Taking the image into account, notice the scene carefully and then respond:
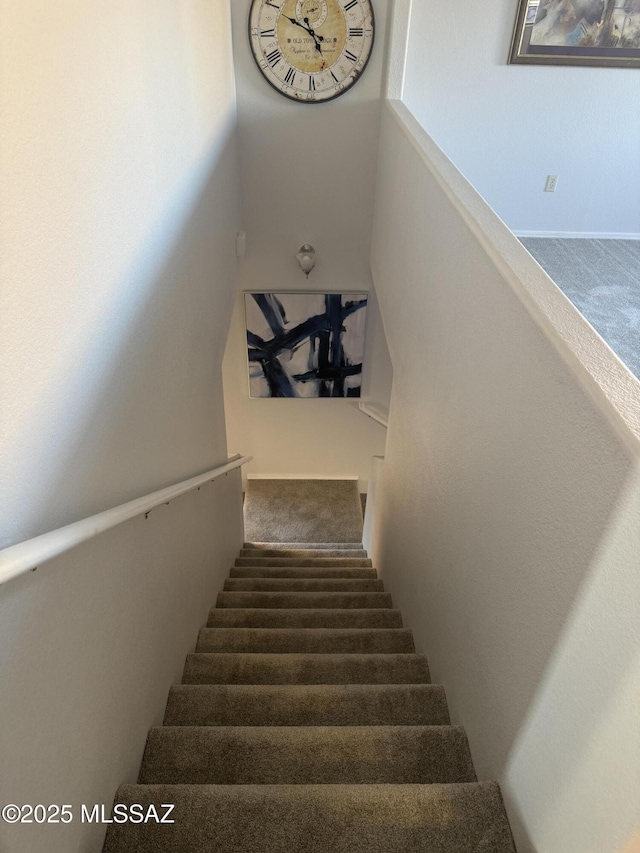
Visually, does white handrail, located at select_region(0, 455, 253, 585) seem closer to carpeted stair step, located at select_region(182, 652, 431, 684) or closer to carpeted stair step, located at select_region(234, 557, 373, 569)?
carpeted stair step, located at select_region(182, 652, 431, 684)

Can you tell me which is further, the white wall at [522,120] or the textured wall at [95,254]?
the white wall at [522,120]

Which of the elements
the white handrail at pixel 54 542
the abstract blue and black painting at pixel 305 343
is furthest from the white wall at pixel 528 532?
the abstract blue and black painting at pixel 305 343

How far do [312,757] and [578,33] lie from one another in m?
4.30

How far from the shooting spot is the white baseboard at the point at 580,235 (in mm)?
3840

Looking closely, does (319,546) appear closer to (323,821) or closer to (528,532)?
(323,821)

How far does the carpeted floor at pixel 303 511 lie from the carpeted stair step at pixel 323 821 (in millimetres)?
4154

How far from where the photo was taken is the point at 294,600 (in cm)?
293

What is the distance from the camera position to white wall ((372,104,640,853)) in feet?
2.73

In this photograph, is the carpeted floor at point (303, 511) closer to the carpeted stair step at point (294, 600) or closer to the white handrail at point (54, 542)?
the carpeted stair step at point (294, 600)

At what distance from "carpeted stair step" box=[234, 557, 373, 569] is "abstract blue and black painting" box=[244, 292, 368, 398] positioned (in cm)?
176

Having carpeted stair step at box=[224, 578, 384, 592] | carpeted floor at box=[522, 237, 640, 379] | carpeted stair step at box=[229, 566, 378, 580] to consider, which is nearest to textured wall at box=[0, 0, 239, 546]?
carpeted stair step at box=[224, 578, 384, 592]

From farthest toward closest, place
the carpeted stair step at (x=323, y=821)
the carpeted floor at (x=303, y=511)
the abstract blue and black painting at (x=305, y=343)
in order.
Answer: the carpeted floor at (x=303, y=511) < the abstract blue and black painting at (x=305, y=343) < the carpeted stair step at (x=323, y=821)

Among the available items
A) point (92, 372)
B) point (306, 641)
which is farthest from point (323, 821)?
point (92, 372)

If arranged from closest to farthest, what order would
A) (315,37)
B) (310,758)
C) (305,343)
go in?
(310,758) < (315,37) < (305,343)
